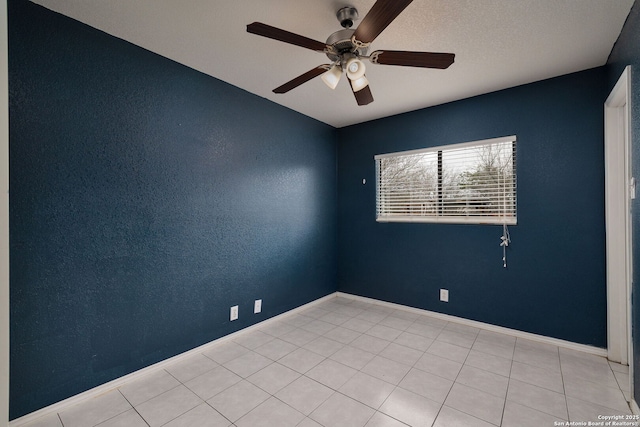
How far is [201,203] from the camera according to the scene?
8.23 feet

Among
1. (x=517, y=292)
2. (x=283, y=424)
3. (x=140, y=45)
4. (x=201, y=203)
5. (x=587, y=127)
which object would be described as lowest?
(x=283, y=424)

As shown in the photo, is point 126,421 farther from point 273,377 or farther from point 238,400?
point 273,377

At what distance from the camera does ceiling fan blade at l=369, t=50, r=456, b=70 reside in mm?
1590

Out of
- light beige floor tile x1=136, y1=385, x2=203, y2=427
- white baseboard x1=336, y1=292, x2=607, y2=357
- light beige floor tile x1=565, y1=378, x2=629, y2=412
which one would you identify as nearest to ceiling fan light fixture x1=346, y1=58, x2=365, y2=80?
light beige floor tile x1=136, y1=385, x2=203, y2=427

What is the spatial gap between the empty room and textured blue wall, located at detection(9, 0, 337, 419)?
0.01 meters

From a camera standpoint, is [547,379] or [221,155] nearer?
[547,379]

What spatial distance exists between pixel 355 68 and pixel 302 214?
7.02 ft

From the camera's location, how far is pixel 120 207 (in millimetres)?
2008

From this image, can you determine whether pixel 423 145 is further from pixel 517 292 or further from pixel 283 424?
pixel 283 424

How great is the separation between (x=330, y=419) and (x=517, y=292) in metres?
2.27

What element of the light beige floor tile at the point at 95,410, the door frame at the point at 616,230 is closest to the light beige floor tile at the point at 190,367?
the light beige floor tile at the point at 95,410

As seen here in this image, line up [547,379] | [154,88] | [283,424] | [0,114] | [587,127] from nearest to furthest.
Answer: [0,114] < [283,424] < [547,379] < [154,88] < [587,127]

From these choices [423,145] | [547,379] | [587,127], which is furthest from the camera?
[423,145]

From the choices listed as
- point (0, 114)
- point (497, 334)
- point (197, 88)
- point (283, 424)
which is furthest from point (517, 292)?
point (0, 114)
